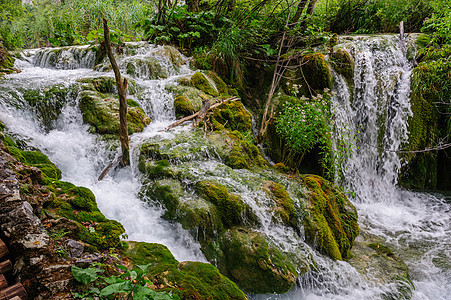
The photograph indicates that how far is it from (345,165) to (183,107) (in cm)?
492

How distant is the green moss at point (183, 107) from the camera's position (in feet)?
22.1

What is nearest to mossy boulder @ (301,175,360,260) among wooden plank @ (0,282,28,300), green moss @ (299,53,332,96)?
green moss @ (299,53,332,96)

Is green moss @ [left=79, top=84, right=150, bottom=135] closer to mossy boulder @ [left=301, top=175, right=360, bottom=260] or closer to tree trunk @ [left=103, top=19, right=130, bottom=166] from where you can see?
tree trunk @ [left=103, top=19, right=130, bottom=166]

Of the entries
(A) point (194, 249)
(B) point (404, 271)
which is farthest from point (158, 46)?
(B) point (404, 271)

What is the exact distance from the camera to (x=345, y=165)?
7.00 m

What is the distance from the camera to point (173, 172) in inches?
176

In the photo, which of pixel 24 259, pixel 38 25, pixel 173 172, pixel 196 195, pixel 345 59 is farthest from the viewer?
pixel 38 25

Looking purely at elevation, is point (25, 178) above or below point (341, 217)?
above

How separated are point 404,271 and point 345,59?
614 cm

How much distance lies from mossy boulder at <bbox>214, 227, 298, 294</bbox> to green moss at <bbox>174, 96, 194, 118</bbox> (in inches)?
160

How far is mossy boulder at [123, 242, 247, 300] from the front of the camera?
2.24 meters

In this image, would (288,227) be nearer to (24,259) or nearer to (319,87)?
(24,259)

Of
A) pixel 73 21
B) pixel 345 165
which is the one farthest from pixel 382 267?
pixel 73 21

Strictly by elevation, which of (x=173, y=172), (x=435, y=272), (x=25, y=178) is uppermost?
(x=25, y=178)
